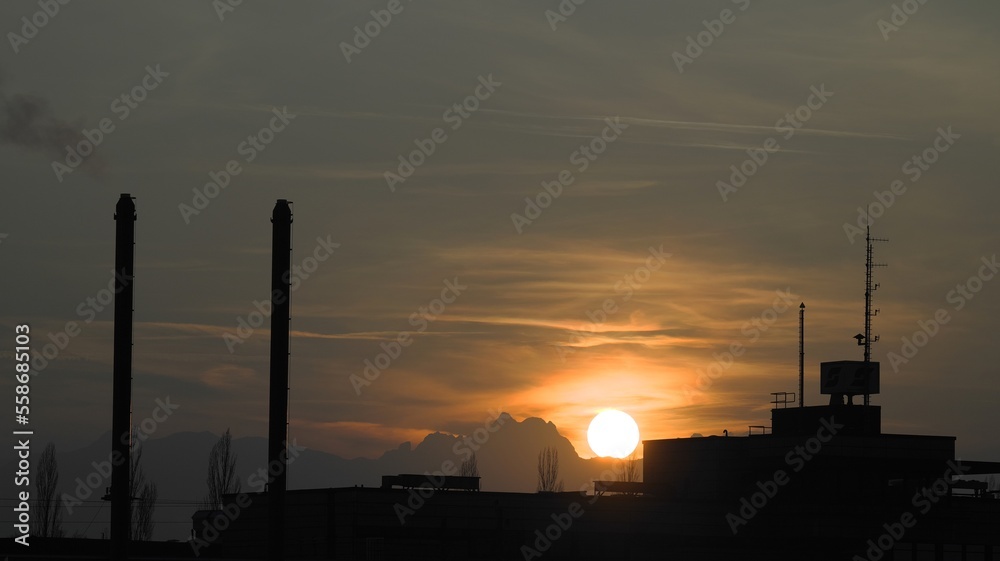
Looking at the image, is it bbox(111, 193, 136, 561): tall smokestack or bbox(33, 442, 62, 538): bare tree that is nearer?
bbox(111, 193, 136, 561): tall smokestack

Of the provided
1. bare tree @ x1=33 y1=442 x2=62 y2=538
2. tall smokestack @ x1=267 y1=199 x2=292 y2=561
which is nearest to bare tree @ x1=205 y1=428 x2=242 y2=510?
bare tree @ x1=33 y1=442 x2=62 y2=538

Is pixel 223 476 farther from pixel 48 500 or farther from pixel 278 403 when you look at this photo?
pixel 278 403

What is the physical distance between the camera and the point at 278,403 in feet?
197

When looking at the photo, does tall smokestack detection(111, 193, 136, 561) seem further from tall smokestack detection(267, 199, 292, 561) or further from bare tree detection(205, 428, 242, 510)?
bare tree detection(205, 428, 242, 510)

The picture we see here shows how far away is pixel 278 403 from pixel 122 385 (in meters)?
7.05

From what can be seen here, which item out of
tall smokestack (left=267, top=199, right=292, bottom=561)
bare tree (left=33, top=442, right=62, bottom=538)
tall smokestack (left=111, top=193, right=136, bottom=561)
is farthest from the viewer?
bare tree (left=33, top=442, right=62, bottom=538)

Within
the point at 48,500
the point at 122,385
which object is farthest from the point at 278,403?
the point at 48,500

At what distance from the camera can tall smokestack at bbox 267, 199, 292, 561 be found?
2343 inches

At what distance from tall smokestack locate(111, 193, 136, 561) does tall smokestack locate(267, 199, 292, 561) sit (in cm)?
638

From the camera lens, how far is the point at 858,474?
87.1 meters

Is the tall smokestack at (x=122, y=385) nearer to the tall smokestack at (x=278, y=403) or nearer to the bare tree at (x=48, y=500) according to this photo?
the tall smokestack at (x=278, y=403)

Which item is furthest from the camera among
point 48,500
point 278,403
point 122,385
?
point 48,500

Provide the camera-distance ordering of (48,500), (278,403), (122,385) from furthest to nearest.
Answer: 1. (48,500)
2. (278,403)
3. (122,385)

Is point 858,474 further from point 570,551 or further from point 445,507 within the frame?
point 445,507
